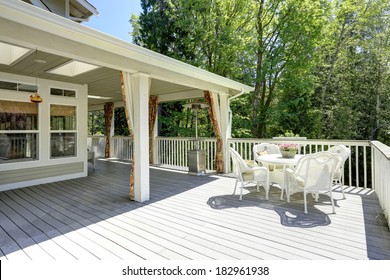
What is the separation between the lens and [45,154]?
5562mm

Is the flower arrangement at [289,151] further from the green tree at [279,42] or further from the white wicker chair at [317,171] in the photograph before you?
the green tree at [279,42]

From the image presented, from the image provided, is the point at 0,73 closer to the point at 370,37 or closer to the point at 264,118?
the point at 264,118

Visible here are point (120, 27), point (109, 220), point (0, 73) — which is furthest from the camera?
point (120, 27)

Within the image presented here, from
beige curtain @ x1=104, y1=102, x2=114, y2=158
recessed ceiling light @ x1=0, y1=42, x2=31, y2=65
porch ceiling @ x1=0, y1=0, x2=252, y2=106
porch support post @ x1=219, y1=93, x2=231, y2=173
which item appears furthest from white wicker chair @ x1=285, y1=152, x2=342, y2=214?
beige curtain @ x1=104, y1=102, x2=114, y2=158

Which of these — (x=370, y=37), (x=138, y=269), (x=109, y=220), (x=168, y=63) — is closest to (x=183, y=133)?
(x=168, y=63)

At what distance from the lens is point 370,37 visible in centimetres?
1226

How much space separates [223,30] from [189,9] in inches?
77.0

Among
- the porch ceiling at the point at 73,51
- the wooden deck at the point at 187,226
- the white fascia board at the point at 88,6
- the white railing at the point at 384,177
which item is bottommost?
the wooden deck at the point at 187,226

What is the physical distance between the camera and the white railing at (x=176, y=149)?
756cm

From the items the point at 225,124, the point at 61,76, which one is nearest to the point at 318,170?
the point at 225,124

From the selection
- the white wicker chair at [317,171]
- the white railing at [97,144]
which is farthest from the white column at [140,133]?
the white railing at [97,144]

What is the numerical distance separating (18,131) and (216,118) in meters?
4.85

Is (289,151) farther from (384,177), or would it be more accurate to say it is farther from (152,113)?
(152,113)

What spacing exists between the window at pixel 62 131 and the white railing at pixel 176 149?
2.95 m
